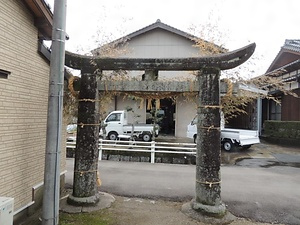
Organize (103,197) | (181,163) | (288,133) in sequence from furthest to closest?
1. (288,133)
2. (181,163)
3. (103,197)

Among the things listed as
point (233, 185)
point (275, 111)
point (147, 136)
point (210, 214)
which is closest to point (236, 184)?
point (233, 185)

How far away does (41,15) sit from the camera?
15.6 ft

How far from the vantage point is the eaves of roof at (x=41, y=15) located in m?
4.46

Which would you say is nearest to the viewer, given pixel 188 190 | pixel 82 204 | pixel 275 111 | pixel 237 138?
pixel 82 204

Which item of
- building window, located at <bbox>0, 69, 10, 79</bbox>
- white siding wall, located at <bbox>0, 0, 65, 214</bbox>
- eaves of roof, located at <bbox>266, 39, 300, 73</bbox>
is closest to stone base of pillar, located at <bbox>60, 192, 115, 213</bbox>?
white siding wall, located at <bbox>0, 0, 65, 214</bbox>

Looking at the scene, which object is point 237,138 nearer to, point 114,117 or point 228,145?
point 228,145

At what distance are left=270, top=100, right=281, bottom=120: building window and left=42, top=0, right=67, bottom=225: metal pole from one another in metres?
18.0

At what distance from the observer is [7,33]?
159 inches

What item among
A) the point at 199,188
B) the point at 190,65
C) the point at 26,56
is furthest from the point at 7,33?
the point at 199,188

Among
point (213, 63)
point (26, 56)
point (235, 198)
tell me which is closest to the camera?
point (26, 56)

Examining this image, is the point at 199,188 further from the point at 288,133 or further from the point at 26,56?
the point at 288,133

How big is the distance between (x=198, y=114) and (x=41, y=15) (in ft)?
12.2

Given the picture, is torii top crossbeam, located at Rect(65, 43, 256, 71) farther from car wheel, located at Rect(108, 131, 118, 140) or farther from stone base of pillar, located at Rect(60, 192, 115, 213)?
car wheel, located at Rect(108, 131, 118, 140)

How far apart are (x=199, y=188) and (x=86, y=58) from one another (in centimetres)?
356
